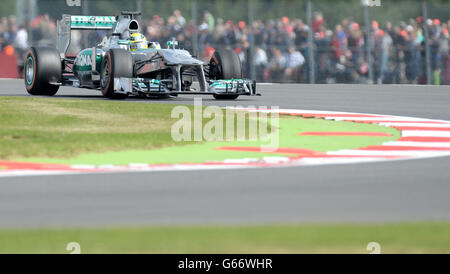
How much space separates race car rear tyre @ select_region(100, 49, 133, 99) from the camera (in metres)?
18.0

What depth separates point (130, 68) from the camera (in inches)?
714

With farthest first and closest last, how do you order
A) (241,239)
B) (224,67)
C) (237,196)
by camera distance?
1. (224,67)
2. (237,196)
3. (241,239)

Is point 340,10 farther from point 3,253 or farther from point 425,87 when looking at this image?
point 3,253

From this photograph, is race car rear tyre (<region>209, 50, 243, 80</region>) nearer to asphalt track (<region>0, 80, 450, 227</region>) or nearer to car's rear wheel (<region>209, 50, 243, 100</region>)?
car's rear wheel (<region>209, 50, 243, 100</region>)

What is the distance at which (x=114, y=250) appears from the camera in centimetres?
575

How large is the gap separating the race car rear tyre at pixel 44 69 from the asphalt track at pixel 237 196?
10465mm

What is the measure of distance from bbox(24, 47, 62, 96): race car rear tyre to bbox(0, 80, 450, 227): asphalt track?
10.5 meters

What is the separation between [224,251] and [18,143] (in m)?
6.11

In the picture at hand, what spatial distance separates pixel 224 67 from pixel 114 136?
22.8 feet

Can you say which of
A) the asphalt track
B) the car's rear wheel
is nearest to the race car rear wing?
the car's rear wheel

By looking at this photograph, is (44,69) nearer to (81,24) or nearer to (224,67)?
(81,24)

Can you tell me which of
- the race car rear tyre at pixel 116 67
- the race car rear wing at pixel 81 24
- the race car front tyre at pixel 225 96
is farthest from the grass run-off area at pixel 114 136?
the race car rear wing at pixel 81 24

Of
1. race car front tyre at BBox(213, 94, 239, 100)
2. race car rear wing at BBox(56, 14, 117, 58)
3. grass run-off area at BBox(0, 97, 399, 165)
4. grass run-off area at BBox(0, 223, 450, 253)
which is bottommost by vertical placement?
race car front tyre at BBox(213, 94, 239, 100)

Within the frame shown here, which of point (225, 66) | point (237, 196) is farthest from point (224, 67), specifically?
point (237, 196)
